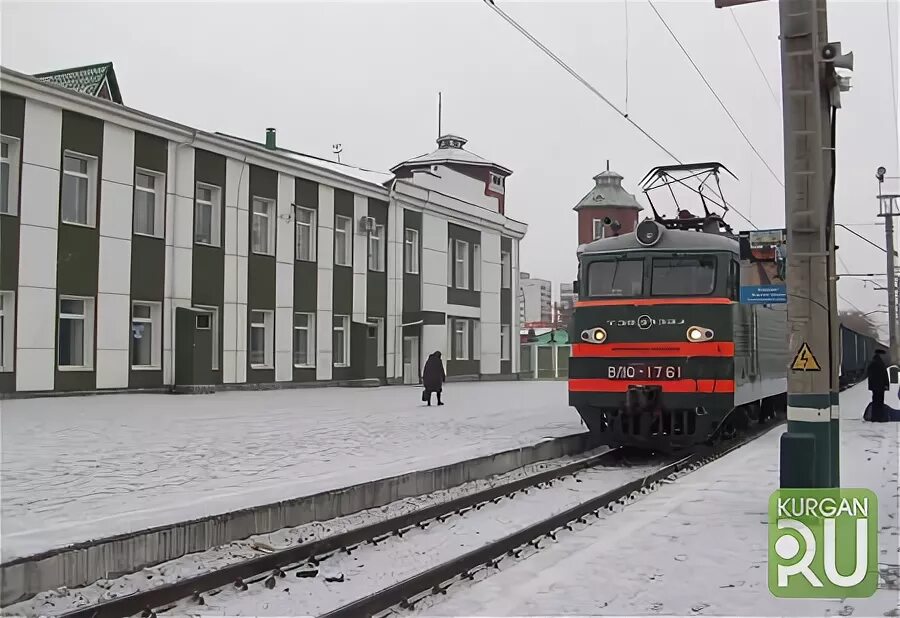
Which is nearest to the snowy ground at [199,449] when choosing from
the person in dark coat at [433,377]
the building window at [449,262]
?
the person in dark coat at [433,377]

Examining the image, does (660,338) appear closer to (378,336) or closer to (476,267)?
(378,336)

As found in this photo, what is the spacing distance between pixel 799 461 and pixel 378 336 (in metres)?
25.3

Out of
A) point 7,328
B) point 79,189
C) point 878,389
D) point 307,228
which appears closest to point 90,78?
point 79,189

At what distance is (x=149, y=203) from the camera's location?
2381 centimetres

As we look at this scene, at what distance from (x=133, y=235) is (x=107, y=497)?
15.2m

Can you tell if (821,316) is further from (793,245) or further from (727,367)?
(727,367)

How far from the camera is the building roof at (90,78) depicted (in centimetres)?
2662

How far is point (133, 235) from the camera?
2302cm

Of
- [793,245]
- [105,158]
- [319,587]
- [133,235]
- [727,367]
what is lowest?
[319,587]

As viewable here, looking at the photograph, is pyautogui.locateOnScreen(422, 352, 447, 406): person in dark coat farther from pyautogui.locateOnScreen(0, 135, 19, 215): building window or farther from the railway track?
the railway track

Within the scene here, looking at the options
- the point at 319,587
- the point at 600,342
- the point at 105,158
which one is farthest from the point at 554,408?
the point at 319,587

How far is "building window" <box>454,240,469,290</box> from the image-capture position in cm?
3806

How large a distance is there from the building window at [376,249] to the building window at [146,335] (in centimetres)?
1002
